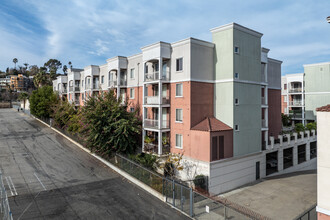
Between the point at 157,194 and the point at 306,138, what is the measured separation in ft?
88.7

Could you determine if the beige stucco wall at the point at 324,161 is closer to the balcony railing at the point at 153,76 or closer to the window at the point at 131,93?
the balcony railing at the point at 153,76

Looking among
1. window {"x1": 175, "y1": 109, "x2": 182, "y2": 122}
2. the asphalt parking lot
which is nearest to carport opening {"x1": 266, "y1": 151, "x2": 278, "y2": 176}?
the asphalt parking lot

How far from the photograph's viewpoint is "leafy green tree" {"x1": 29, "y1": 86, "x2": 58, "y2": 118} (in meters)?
49.1

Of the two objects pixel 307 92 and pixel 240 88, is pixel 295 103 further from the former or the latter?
pixel 240 88

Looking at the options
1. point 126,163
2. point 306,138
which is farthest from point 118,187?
point 306,138

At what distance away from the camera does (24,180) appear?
20.5 metres

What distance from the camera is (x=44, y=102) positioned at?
1929 inches

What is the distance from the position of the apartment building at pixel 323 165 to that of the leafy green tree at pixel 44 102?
4898 cm

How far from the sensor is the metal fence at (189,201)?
14.8 meters

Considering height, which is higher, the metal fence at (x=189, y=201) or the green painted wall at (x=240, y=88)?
the green painted wall at (x=240, y=88)

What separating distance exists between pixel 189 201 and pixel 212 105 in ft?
38.2

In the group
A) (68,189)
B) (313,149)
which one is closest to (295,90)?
(313,149)

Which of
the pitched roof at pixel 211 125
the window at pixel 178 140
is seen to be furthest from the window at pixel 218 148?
the window at pixel 178 140

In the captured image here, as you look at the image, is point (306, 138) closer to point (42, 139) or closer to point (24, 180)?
point (24, 180)
